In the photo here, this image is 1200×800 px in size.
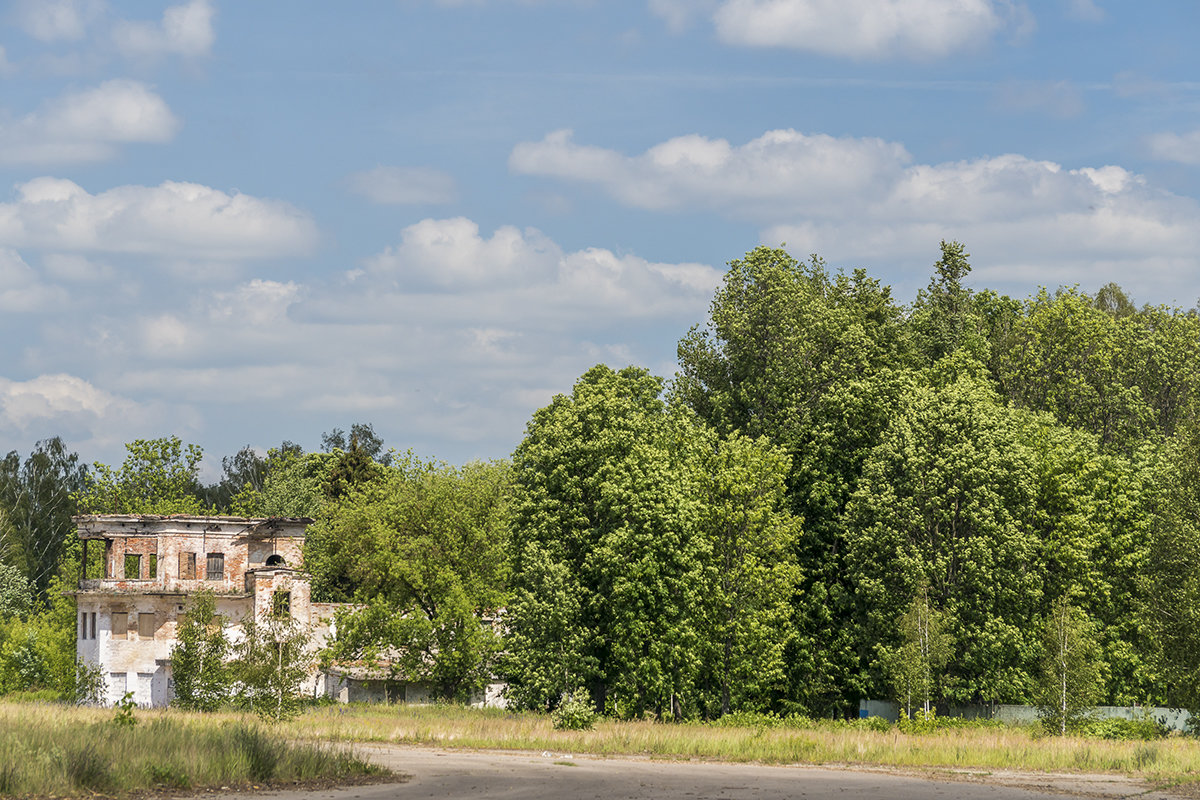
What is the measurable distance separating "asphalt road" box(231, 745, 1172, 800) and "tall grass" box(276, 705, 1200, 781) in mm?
2249

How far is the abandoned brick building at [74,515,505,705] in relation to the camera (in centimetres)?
7944

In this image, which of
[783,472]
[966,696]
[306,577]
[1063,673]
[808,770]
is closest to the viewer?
[808,770]

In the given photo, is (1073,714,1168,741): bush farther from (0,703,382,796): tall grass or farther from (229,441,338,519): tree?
(229,441,338,519): tree

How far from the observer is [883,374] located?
224 feet

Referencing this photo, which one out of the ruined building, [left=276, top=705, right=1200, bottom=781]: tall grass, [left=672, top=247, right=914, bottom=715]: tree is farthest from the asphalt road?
the ruined building

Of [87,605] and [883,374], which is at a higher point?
[883,374]

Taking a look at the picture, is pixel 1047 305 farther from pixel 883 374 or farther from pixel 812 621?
pixel 812 621

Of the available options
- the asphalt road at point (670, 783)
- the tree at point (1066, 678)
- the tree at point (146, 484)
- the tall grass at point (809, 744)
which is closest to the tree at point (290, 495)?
the tree at point (146, 484)

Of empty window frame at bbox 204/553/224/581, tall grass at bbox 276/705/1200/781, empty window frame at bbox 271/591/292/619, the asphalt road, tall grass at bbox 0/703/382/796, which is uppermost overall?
empty window frame at bbox 204/553/224/581

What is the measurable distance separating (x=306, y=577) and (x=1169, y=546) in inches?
1962

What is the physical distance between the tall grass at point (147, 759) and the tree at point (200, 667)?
19.4 m

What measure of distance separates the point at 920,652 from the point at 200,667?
2982 cm

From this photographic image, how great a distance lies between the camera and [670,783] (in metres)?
31.6

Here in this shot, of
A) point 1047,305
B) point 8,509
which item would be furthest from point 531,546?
point 8,509
